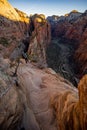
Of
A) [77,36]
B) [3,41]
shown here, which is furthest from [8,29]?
[77,36]

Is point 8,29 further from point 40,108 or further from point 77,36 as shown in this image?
point 40,108

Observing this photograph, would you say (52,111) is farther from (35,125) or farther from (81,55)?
(81,55)

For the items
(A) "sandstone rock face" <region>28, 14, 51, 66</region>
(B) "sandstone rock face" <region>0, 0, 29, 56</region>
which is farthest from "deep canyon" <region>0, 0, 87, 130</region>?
(A) "sandstone rock face" <region>28, 14, 51, 66</region>

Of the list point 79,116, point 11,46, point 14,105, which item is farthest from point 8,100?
point 11,46

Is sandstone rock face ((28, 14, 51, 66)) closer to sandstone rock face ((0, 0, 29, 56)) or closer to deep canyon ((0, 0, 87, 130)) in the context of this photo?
deep canyon ((0, 0, 87, 130))

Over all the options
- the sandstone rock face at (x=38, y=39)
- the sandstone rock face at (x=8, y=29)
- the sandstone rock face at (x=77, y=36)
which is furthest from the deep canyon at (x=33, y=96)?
the sandstone rock face at (x=77, y=36)

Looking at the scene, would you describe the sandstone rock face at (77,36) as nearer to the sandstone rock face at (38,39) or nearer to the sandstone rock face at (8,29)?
the sandstone rock face at (38,39)
